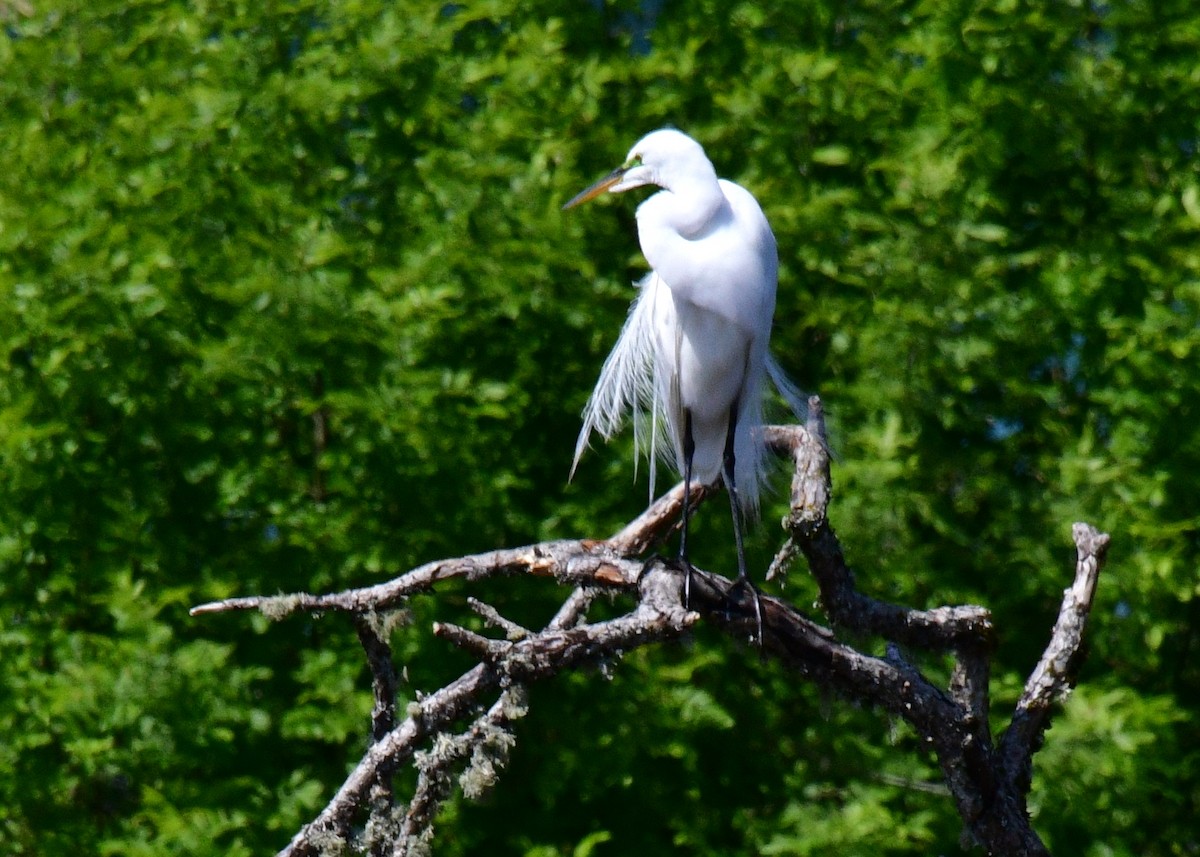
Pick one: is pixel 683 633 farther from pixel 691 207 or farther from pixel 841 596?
pixel 691 207

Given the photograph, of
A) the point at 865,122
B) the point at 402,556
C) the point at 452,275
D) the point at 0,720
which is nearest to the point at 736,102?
the point at 865,122

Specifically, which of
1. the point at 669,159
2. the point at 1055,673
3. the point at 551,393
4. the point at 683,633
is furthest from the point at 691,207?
the point at 551,393

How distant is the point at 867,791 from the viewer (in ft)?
14.9

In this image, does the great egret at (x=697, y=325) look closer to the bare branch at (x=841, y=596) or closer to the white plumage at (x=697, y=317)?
the white plumage at (x=697, y=317)

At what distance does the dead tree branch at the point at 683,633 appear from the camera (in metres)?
2.64

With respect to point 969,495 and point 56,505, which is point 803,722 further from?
point 56,505

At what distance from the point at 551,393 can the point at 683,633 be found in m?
2.32

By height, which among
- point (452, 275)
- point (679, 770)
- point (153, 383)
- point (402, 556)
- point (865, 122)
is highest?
point (865, 122)

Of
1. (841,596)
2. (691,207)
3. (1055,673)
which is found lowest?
(1055,673)

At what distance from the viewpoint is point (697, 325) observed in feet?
11.3

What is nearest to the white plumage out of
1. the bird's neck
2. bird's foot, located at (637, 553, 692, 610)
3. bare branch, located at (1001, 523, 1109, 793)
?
the bird's neck

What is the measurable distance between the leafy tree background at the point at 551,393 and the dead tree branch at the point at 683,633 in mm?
1395

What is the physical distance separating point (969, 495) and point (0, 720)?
2.87 metres

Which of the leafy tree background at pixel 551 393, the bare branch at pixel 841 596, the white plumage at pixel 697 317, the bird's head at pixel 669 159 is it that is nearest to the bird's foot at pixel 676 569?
the bare branch at pixel 841 596
